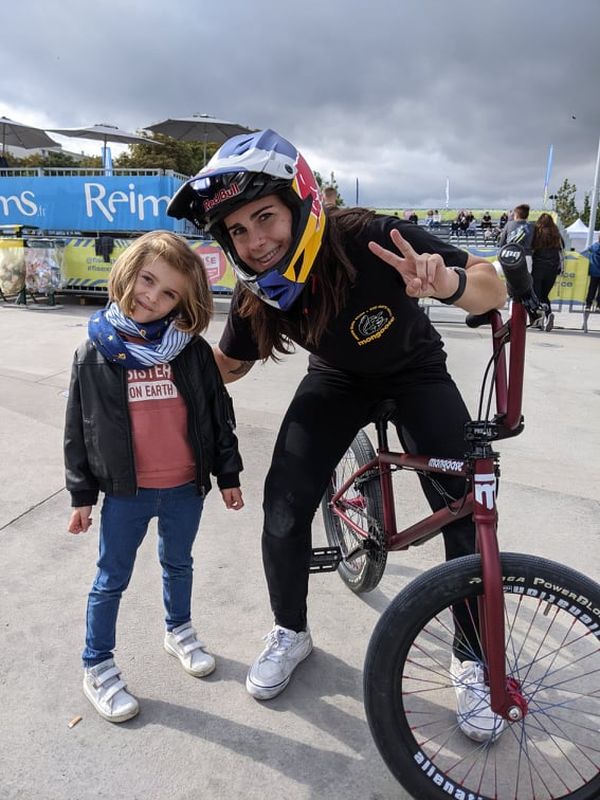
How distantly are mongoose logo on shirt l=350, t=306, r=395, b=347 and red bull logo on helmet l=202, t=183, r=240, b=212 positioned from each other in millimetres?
560

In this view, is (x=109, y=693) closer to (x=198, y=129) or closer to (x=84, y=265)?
(x=84, y=265)

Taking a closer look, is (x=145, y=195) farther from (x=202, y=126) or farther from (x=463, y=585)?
(x=463, y=585)

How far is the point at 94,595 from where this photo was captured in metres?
2.05

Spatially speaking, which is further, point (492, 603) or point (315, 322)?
point (315, 322)

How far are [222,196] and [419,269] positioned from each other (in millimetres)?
658

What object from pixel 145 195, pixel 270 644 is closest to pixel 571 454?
pixel 270 644

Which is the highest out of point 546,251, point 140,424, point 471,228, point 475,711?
point 471,228

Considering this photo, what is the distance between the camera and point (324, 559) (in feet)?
8.05

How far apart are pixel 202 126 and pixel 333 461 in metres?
17.1

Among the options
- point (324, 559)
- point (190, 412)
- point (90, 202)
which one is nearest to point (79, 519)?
point (190, 412)

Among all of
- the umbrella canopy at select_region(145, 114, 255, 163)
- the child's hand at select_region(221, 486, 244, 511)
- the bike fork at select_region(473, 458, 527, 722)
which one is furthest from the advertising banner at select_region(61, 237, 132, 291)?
the bike fork at select_region(473, 458, 527, 722)

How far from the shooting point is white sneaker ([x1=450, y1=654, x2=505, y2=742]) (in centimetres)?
188

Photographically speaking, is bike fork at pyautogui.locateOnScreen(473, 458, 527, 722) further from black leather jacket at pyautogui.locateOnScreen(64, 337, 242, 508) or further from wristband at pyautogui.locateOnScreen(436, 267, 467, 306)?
black leather jacket at pyautogui.locateOnScreen(64, 337, 242, 508)

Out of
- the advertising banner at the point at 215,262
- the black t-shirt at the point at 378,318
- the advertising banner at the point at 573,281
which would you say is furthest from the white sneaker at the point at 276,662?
the advertising banner at the point at 573,281
